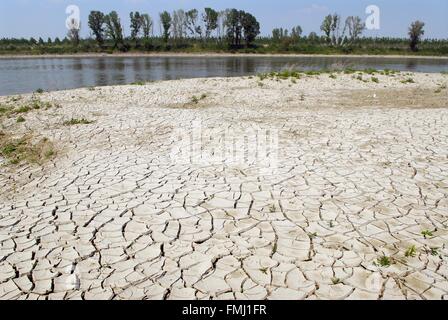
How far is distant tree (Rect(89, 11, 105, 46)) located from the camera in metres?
63.6

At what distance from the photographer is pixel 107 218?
3738 millimetres

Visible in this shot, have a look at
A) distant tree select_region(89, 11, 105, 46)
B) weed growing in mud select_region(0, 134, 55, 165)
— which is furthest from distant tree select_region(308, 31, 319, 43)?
weed growing in mud select_region(0, 134, 55, 165)

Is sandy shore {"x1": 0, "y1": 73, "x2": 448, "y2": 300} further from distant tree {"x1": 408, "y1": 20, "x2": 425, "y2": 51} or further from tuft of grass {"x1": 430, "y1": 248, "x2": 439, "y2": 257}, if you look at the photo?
distant tree {"x1": 408, "y1": 20, "x2": 425, "y2": 51}

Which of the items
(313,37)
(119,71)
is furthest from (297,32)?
(119,71)

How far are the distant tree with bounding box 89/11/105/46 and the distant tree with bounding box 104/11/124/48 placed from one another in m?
1.56

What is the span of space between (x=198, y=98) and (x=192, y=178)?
22.7 ft

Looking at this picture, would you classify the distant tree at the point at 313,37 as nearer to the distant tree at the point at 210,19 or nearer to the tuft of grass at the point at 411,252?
the distant tree at the point at 210,19

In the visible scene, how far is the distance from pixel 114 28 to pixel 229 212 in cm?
6619

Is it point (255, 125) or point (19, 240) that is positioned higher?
point (255, 125)
